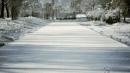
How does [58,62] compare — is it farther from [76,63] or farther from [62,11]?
[62,11]

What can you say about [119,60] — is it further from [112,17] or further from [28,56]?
[112,17]

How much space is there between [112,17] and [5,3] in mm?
15168

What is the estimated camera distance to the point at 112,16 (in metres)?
49.9

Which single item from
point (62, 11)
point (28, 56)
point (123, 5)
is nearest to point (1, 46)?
point (28, 56)

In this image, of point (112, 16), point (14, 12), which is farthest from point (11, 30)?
point (14, 12)

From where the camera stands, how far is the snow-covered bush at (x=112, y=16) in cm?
4984

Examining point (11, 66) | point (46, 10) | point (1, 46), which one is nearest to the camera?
point (11, 66)

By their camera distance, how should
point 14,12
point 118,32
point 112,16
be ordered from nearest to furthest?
point 118,32, point 112,16, point 14,12

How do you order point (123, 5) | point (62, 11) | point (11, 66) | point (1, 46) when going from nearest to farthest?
point (11, 66) < point (1, 46) < point (123, 5) < point (62, 11)

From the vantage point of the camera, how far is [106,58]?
13.8 m

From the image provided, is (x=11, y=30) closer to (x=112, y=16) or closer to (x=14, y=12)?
(x=112, y=16)

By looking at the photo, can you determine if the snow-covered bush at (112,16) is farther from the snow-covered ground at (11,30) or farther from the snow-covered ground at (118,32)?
the snow-covered ground at (11,30)

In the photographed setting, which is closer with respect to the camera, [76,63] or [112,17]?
[76,63]

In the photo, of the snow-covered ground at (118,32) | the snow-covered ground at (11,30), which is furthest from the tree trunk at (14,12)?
the snow-covered ground at (118,32)
